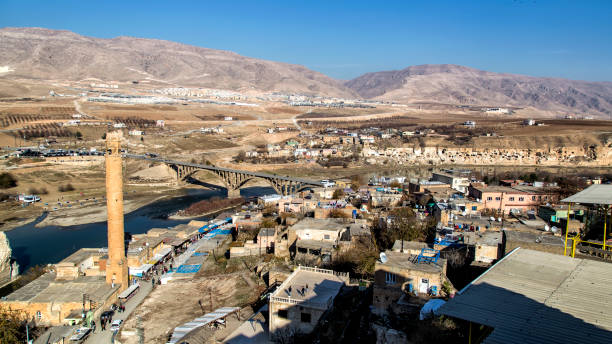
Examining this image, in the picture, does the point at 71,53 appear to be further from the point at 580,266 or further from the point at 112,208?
the point at 580,266

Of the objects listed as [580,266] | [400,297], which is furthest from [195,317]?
[580,266]

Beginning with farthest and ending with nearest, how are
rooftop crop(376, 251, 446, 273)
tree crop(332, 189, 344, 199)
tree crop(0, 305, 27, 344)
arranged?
tree crop(332, 189, 344, 199), tree crop(0, 305, 27, 344), rooftop crop(376, 251, 446, 273)

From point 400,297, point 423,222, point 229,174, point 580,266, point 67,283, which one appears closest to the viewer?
point 580,266

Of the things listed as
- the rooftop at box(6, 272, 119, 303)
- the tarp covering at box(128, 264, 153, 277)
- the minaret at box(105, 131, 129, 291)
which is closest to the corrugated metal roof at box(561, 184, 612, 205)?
the rooftop at box(6, 272, 119, 303)

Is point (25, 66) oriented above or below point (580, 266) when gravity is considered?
above

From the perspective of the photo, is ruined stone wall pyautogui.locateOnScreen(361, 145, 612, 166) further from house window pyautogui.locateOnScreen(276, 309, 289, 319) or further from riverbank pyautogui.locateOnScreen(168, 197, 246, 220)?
house window pyautogui.locateOnScreen(276, 309, 289, 319)

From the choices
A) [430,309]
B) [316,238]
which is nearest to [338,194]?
[316,238]

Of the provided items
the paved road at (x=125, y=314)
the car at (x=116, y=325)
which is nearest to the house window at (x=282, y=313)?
the paved road at (x=125, y=314)
